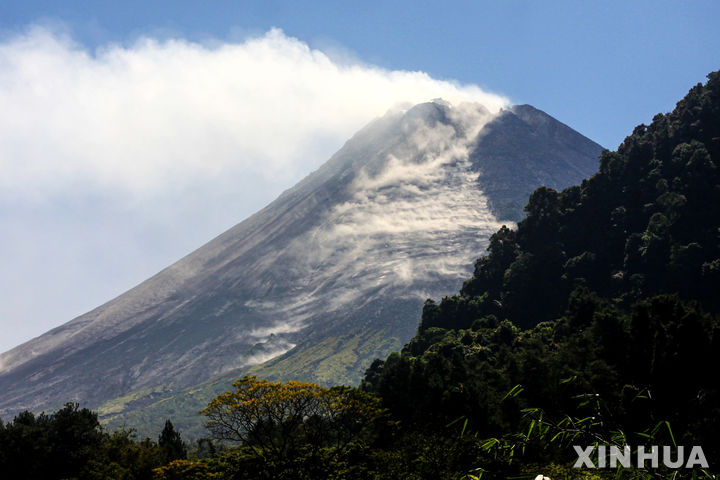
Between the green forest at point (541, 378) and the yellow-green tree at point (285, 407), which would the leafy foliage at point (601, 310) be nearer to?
the green forest at point (541, 378)

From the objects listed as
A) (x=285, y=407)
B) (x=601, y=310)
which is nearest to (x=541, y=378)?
(x=601, y=310)

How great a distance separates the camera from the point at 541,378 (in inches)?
2047

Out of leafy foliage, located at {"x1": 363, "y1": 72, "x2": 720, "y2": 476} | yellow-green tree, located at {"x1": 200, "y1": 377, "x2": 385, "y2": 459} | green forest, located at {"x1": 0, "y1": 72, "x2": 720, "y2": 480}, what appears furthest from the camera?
leafy foliage, located at {"x1": 363, "y1": 72, "x2": 720, "y2": 476}

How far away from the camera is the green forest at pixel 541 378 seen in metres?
35.0

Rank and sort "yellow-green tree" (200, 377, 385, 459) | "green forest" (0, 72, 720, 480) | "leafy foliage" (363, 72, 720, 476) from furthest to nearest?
1. "leafy foliage" (363, 72, 720, 476)
2. "yellow-green tree" (200, 377, 385, 459)
3. "green forest" (0, 72, 720, 480)

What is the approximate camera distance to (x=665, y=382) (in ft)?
154

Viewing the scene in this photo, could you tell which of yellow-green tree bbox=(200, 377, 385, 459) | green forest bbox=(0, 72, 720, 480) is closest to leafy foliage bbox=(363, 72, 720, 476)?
green forest bbox=(0, 72, 720, 480)

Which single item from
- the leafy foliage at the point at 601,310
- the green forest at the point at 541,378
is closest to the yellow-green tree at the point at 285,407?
the green forest at the point at 541,378

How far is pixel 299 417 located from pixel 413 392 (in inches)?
596

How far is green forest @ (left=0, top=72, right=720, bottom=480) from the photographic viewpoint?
3500cm

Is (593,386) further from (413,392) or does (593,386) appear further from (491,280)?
(491,280)

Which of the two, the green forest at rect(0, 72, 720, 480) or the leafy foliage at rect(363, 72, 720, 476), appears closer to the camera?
the green forest at rect(0, 72, 720, 480)

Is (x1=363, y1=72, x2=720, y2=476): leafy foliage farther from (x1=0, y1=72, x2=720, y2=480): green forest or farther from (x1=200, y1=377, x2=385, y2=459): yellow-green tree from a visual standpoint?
(x1=200, y1=377, x2=385, y2=459): yellow-green tree

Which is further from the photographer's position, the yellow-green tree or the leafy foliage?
the leafy foliage
